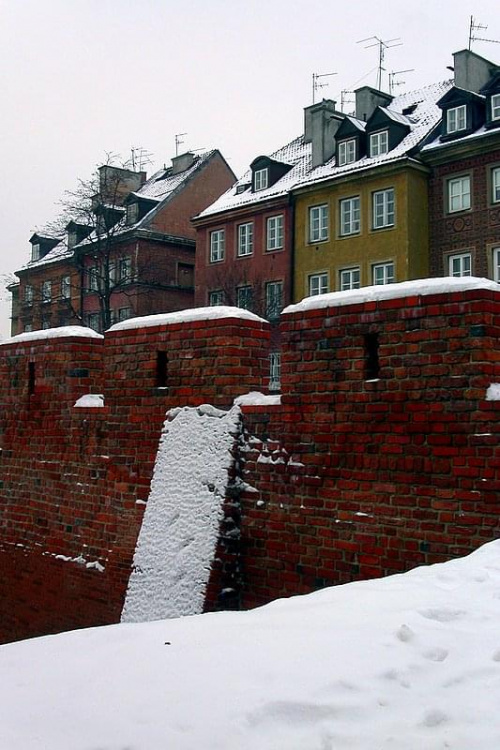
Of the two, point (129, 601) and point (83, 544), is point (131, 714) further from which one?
point (83, 544)

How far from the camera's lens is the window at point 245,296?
31.7 m

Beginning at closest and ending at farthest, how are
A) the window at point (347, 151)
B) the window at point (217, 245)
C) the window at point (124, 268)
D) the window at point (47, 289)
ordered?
the window at point (347, 151) < the window at point (217, 245) < the window at point (124, 268) < the window at point (47, 289)

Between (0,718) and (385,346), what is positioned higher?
(385,346)

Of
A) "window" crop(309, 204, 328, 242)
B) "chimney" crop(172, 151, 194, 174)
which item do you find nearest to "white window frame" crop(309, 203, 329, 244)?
"window" crop(309, 204, 328, 242)

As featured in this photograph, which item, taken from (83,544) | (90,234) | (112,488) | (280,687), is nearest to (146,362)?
(112,488)

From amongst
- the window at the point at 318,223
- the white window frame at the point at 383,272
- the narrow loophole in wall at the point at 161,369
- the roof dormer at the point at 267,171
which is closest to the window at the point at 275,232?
the window at the point at 318,223

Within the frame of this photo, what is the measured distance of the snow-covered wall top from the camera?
5.90m

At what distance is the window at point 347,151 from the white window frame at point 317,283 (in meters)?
4.05

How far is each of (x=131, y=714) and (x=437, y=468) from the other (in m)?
2.73

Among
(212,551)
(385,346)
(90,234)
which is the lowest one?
(212,551)

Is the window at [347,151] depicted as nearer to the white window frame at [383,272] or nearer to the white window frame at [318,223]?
the white window frame at [318,223]

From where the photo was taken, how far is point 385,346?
4.91 m

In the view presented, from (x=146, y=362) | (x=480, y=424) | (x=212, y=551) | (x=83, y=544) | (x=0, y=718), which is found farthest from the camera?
(x=83, y=544)

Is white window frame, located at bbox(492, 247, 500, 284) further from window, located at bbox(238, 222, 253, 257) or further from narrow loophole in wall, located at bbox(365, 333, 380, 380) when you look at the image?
narrow loophole in wall, located at bbox(365, 333, 380, 380)
